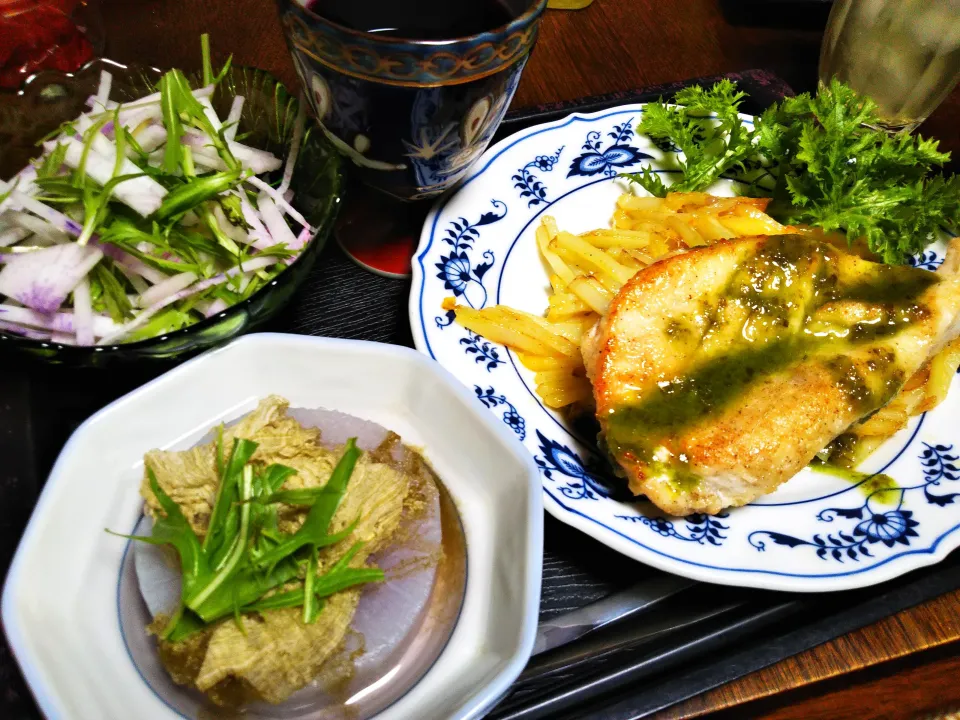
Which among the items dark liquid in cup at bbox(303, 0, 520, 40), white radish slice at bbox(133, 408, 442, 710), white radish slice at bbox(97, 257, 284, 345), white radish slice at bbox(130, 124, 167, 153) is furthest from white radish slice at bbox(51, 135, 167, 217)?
white radish slice at bbox(133, 408, 442, 710)

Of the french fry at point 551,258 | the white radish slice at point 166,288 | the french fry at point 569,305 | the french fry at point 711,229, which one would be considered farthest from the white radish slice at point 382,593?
the french fry at point 711,229

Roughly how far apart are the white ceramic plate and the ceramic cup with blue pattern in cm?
46

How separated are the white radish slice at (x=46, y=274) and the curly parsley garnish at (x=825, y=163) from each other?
1.44m

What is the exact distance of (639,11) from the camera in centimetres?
299

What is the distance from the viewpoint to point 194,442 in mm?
1483

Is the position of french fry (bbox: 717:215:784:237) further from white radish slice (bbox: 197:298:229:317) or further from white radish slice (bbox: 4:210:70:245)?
white radish slice (bbox: 4:210:70:245)

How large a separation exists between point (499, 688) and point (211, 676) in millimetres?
449

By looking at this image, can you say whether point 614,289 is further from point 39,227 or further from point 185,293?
point 39,227

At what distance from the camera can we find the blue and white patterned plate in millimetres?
1424

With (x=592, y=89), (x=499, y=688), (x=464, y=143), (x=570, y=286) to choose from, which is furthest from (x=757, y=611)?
(x=592, y=89)

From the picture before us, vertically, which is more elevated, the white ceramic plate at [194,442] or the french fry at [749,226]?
the french fry at [749,226]

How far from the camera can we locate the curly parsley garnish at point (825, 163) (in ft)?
6.20

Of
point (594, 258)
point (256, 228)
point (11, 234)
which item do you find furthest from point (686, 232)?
point (11, 234)

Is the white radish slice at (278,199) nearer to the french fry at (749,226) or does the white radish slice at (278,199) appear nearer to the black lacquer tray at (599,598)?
the black lacquer tray at (599,598)
